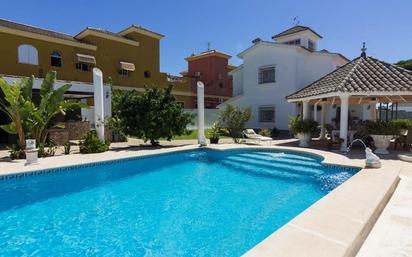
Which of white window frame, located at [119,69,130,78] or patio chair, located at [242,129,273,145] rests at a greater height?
white window frame, located at [119,69,130,78]

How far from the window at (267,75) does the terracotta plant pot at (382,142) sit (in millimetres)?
14529

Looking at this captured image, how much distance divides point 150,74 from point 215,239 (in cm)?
3101

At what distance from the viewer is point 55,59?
83.4 ft

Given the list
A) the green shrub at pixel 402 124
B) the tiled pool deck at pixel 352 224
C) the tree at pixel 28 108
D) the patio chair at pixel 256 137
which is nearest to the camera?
the tiled pool deck at pixel 352 224

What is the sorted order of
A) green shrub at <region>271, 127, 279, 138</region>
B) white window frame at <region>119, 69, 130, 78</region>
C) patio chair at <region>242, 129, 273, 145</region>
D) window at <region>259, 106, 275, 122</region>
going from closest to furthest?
patio chair at <region>242, 129, 273, 145</region> < green shrub at <region>271, 127, 279, 138</region> < window at <region>259, 106, 275, 122</region> < white window frame at <region>119, 69, 130, 78</region>

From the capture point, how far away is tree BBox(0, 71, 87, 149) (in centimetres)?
1298

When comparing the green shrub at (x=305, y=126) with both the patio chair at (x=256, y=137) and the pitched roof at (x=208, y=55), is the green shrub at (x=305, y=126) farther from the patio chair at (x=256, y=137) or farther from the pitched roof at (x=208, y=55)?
the pitched roof at (x=208, y=55)

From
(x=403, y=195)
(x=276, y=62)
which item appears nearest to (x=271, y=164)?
(x=403, y=195)

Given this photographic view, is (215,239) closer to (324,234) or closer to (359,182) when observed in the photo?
(324,234)

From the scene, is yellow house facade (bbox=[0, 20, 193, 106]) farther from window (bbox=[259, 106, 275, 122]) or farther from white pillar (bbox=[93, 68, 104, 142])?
window (bbox=[259, 106, 275, 122])

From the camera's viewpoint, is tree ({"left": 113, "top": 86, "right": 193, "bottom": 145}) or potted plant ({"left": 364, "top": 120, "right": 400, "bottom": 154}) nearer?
potted plant ({"left": 364, "top": 120, "right": 400, "bottom": 154})

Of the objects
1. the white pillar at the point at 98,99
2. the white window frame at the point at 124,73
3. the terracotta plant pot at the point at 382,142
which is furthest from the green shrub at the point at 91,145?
the white window frame at the point at 124,73

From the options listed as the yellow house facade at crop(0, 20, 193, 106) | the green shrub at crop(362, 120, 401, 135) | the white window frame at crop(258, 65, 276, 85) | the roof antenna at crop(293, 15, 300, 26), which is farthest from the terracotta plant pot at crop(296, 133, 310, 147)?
the roof antenna at crop(293, 15, 300, 26)

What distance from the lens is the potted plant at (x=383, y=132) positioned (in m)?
14.0
